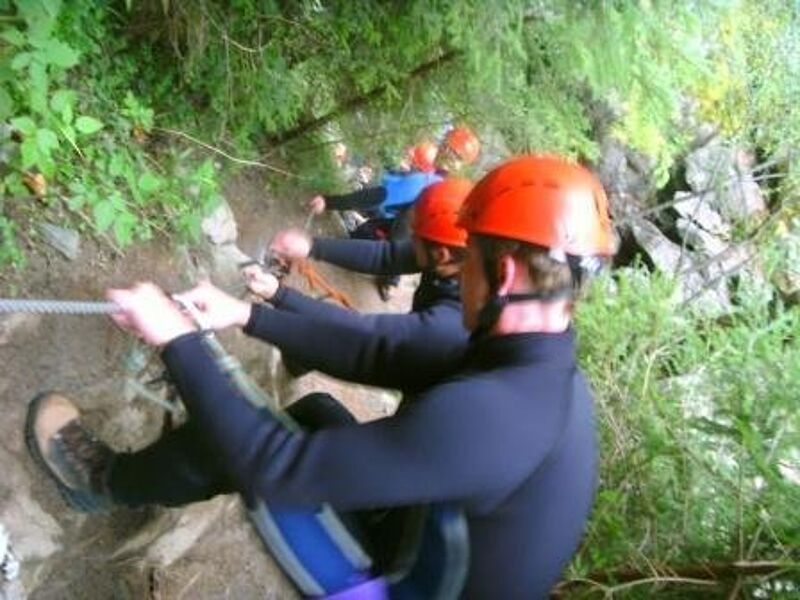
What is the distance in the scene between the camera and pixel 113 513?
3400mm

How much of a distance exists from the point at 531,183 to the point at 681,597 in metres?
1.93

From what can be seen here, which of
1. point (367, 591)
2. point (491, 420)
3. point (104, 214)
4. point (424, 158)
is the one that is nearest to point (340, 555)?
point (367, 591)

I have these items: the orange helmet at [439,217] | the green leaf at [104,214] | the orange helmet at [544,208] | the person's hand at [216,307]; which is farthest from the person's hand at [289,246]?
the orange helmet at [544,208]

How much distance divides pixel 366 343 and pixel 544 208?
4.02ft

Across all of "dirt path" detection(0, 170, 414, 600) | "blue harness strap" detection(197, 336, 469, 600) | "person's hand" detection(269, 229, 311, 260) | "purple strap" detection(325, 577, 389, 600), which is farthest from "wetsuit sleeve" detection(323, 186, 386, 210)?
"purple strap" detection(325, 577, 389, 600)

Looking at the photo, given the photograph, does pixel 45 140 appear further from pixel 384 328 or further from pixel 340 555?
pixel 340 555

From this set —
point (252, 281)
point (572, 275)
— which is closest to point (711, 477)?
point (572, 275)

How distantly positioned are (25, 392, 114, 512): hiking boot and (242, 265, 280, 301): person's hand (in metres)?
1.23

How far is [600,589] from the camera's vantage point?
10.9ft

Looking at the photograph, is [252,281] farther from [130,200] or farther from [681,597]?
[681,597]

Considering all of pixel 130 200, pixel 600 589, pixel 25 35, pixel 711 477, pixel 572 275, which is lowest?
pixel 600 589

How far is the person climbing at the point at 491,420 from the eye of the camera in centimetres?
196

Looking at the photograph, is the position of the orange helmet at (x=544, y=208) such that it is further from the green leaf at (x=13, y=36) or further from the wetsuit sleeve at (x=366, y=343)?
the green leaf at (x=13, y=36)

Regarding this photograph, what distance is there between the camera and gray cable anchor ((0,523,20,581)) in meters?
2.82
